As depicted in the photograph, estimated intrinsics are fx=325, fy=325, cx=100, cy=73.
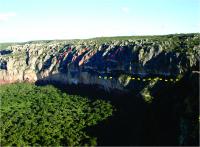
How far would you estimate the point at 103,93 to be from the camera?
12375 cm

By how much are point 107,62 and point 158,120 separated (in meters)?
54.6

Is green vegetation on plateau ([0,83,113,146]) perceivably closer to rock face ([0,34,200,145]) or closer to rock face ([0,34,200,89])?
rock face ([0,34,200,145])

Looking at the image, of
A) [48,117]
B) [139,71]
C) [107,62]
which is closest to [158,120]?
[48,117]

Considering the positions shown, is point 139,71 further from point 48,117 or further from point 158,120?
point 48,117

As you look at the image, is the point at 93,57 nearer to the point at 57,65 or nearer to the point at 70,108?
the point at 57,65

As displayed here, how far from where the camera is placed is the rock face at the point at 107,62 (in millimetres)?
111562

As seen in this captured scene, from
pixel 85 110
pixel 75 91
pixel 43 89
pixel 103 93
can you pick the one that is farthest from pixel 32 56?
pixel 85 110

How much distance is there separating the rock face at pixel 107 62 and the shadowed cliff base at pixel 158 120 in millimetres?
11961

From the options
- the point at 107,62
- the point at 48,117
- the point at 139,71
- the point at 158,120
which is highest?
the point at 107,62

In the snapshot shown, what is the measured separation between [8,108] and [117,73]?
1665 inches

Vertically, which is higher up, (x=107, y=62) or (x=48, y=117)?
(x=107, y=62)

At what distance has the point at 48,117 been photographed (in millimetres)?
97250

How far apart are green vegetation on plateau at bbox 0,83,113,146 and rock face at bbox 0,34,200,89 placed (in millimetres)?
14766

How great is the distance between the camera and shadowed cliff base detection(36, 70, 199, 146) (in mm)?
68500
